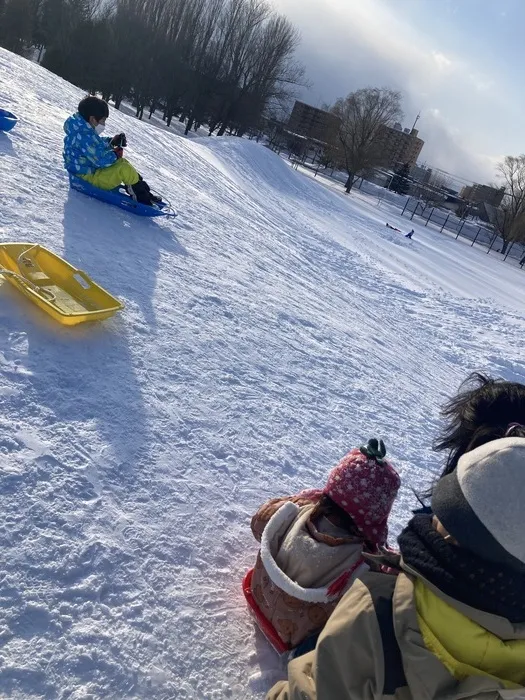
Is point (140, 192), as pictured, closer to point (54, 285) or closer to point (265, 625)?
point (54, 285)

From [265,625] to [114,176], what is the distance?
446 centimetres

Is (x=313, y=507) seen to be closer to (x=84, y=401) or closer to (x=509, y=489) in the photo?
(x=509, y=489)

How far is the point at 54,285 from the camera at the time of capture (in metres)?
3.36

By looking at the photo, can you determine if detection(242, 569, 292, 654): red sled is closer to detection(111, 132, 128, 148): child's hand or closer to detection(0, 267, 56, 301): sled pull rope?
detection(0, 267, 56, 301): sled pull rope

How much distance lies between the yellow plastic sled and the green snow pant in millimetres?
2080

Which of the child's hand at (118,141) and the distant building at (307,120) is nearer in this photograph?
the child's hand at (118,141)

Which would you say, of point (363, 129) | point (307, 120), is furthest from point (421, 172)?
point (363, 129)

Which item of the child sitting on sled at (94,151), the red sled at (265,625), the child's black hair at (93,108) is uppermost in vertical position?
the child's black hair at (93,108)

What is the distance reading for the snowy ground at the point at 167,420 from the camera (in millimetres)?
1788

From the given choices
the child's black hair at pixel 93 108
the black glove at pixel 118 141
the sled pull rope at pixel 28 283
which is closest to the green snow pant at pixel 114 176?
the black glove at pixel 118 141

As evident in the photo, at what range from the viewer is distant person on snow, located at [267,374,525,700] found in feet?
4.07

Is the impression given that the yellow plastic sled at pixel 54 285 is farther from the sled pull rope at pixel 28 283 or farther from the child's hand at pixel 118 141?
the child's hand at pixel 118 141

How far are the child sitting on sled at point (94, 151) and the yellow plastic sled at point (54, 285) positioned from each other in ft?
6.80

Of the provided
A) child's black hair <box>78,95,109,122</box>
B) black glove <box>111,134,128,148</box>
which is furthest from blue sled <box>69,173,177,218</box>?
child's black hair <box>78,95,109,122</box>
